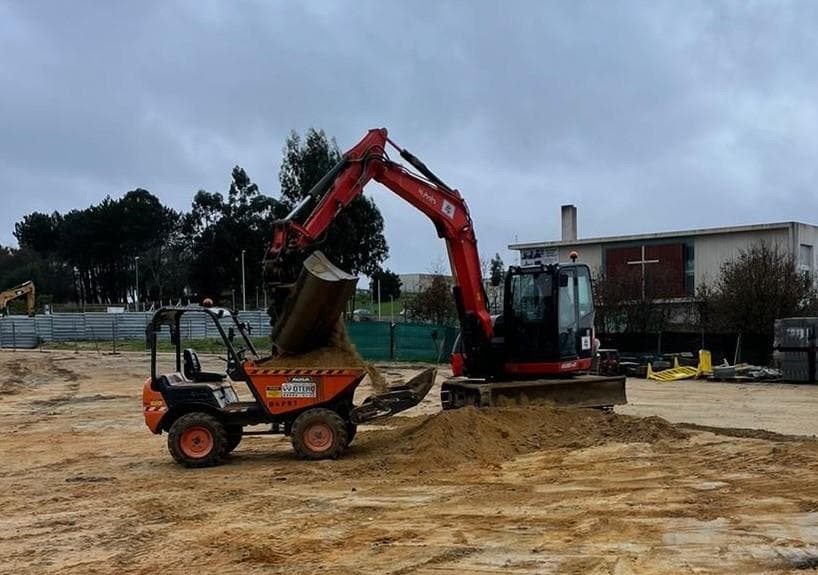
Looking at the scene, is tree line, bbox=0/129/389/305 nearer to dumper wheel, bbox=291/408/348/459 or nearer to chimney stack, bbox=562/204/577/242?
chimney stack, bbox=562/204/577/242

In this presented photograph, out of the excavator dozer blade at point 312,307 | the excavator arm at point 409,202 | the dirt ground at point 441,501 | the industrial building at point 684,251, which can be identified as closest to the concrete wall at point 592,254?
the industrial building at point 684,251

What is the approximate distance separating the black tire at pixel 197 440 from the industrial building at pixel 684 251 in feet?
95.3

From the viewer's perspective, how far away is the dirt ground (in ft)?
21.6

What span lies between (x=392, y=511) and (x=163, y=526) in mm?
2186

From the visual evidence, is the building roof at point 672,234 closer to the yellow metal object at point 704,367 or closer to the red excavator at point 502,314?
the yellow metal object at point 704,367

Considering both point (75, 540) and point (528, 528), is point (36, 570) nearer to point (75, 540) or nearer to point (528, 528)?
point (75, 540)

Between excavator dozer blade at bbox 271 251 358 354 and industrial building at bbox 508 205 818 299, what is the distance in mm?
27687

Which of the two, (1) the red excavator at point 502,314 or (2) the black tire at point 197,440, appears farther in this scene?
(1) the red excavator at point 502,314

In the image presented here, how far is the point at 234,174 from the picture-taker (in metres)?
68.2

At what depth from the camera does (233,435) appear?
11.7m

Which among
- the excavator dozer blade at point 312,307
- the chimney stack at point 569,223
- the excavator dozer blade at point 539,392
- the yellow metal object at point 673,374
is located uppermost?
the chimney stack at point 569,223

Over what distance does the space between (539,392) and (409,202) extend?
3798 mm

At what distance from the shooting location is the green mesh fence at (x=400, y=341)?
33719mm

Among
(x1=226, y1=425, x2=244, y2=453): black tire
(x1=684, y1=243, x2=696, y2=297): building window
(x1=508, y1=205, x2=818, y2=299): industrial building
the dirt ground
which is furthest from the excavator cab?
(x1=684, y1=243, x2=696, y2=297): building window
